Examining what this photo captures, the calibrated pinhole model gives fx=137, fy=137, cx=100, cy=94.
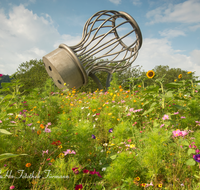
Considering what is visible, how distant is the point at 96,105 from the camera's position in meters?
3.49

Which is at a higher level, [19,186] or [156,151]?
[156,151]

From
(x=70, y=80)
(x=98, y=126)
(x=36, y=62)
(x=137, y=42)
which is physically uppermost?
(x=36, y=62)

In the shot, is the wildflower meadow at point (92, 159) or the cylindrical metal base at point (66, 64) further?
the cylindrical metal base at point (66, 64)

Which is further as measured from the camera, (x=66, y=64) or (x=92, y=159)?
(x=66, y=64)

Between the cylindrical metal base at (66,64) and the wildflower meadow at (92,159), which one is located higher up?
the cylindrical metal base at (66,64)

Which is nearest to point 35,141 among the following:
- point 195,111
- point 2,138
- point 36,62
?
point 2,138

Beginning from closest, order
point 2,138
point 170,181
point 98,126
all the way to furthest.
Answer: point 170,181 < point 2,138 < point 98,126

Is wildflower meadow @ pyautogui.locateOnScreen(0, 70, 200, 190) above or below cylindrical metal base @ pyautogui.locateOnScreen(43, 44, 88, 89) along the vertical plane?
below

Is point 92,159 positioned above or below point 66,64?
below

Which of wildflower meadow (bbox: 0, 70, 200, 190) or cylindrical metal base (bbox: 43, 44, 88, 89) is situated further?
cylindrical metal base (bbox: 43, 44, 88, 89)

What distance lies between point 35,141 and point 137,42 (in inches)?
370

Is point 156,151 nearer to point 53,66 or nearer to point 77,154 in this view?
point 77,154

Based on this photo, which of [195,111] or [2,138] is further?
[195,111]

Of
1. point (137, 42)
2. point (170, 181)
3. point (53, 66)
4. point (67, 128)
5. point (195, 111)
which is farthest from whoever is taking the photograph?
point (137, 42)
